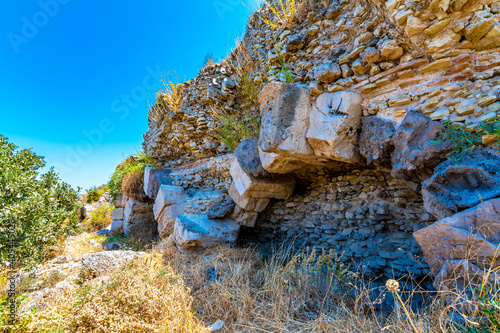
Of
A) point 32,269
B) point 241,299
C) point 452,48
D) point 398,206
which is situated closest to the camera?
point 452,48

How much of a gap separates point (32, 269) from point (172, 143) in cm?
384

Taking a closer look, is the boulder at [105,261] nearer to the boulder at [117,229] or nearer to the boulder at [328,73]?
the boulder at [328,73]

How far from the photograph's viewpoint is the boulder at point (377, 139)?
8.26 ft

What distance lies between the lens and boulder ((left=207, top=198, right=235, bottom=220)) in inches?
175

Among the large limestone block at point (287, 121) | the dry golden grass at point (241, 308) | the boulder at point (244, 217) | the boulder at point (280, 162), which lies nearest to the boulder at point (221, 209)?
the boulder at point (244, 217)

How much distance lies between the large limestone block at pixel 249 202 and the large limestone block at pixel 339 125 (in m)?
1.74

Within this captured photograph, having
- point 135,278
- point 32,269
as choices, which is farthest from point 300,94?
point 32,269

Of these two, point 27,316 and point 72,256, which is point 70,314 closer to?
point 27,316

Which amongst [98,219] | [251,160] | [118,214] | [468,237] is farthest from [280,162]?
[98,219]

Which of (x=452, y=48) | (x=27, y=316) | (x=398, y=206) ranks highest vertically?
(x=452, y=48)

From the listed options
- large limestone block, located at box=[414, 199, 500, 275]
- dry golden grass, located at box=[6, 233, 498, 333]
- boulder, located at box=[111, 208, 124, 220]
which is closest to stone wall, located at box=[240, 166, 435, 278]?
dry golden grass, located at box=[6, 233, 498, 333]

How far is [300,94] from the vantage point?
317 centimetres

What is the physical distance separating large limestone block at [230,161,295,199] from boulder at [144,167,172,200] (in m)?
2.76

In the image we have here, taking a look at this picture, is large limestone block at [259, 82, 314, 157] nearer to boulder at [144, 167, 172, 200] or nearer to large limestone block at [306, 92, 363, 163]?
large limestone block at [306, 92, 363, 163]
